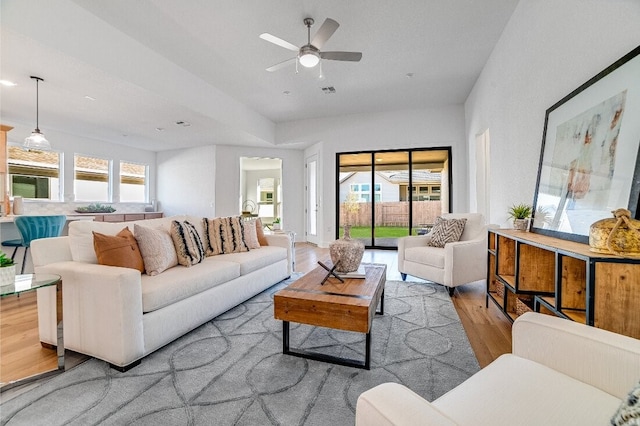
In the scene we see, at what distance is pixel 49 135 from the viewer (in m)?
5.79

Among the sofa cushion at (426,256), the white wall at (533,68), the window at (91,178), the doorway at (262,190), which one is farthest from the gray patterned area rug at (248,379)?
the doorway at (262,190)

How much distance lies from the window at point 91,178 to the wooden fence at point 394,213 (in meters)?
5.63

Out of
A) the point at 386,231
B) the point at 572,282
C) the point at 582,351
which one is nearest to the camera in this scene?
the point at 582,351

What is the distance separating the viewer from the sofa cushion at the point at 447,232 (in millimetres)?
3676

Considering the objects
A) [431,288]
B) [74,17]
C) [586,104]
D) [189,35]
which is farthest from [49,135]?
[586,104]

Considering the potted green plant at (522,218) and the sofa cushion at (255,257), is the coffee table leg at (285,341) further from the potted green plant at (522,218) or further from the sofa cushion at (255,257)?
the potted green plant at (522,218)

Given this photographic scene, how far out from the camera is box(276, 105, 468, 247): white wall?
6.08 m

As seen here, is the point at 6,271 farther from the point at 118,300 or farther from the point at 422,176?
the point at 422,176

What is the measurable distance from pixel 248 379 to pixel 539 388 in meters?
1.39

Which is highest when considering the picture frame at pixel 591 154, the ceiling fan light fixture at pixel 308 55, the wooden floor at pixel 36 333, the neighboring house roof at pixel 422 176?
the ceiling fan light fixture at pixel 308 55

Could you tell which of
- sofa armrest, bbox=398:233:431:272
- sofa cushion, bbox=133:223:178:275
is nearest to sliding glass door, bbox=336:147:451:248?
sofa armrest, bbox=398:233:431:272

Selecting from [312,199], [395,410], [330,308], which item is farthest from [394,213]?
[395,410]

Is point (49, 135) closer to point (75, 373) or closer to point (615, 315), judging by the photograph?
point (75, 373)

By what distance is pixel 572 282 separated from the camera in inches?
63.1
